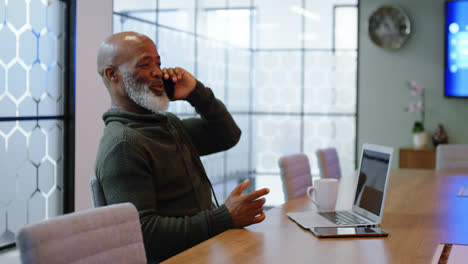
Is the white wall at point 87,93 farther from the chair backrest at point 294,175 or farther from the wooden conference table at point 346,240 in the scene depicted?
the wooden conference table at point 346,240

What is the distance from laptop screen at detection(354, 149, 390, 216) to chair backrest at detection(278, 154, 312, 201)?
2.53ft

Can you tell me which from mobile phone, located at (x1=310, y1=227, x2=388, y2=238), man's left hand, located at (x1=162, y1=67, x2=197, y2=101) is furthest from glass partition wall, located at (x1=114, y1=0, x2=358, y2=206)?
mobile phone, located at (x1=310, y1=227, x2=388, y2=238)

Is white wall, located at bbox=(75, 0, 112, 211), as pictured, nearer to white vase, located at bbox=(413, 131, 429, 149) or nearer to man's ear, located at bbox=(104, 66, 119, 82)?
man's ear, located at bbox=(104, 66, 119, 82)

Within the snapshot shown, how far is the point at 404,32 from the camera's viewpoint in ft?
19.8

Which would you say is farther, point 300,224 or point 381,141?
point 381,141

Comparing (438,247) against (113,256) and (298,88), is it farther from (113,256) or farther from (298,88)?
(298,88)

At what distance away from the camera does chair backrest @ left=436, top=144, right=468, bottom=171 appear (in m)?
3.85

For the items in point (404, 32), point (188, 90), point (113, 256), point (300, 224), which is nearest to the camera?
point (113, 256)

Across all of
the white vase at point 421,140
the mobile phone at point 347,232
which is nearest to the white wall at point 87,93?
the mobile phone at point 347,232

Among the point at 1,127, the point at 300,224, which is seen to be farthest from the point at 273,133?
the point at 300,224

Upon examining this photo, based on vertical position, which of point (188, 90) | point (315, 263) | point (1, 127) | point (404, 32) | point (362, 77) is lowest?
point (315, 263)

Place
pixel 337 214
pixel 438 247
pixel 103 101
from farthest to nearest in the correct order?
1. pixel 103 101
2. pixel 337 214
3. pixel 438 247

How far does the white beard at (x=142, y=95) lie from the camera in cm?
210

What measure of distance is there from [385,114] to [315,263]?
5089 millimetres
